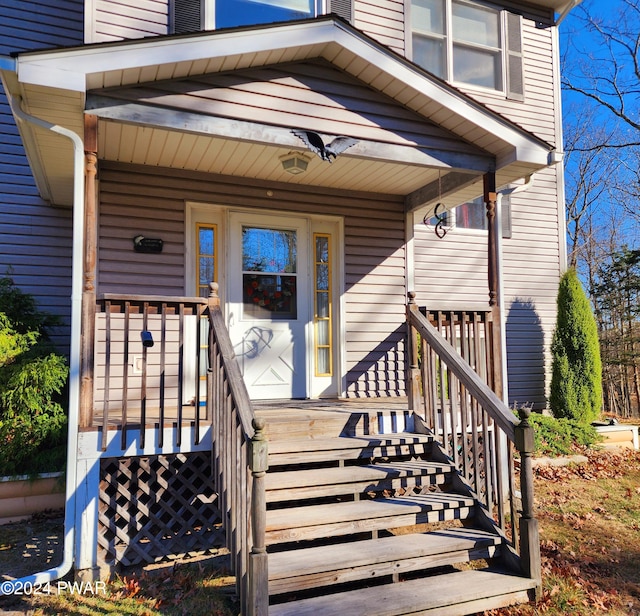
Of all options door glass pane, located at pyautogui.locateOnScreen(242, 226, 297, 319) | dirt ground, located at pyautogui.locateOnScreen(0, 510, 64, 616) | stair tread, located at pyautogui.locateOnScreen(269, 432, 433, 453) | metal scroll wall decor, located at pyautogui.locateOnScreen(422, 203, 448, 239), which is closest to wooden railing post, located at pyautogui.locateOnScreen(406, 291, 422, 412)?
stair tread, located at pyautogui.locateOnScreen(269, 432, 433, 453)

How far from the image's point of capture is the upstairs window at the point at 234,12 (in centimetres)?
520

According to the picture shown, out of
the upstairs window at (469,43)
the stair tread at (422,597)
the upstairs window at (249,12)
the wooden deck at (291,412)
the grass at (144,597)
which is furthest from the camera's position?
the upstairs window at (469,43)

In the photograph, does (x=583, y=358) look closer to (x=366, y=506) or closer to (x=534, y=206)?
(x=534, y=206)

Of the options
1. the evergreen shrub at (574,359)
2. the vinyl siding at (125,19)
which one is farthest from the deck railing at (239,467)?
the evergreen shrub at (574,359)

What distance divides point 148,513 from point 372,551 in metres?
1.65

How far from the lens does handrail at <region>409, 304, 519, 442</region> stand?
138 inches

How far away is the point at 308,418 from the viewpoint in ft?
13.5

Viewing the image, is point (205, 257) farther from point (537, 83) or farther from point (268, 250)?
point (537, 83)

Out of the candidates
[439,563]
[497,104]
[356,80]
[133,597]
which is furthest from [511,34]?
[133,597]

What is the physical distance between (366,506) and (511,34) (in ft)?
24.5

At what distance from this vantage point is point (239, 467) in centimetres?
303

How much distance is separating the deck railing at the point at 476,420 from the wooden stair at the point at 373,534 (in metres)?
0.13

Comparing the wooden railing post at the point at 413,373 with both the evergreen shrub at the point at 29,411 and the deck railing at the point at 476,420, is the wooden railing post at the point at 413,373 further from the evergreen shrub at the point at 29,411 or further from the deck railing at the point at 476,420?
the evergreen shrub at the point at 29,411

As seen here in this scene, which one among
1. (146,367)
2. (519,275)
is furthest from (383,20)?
(146,367)
